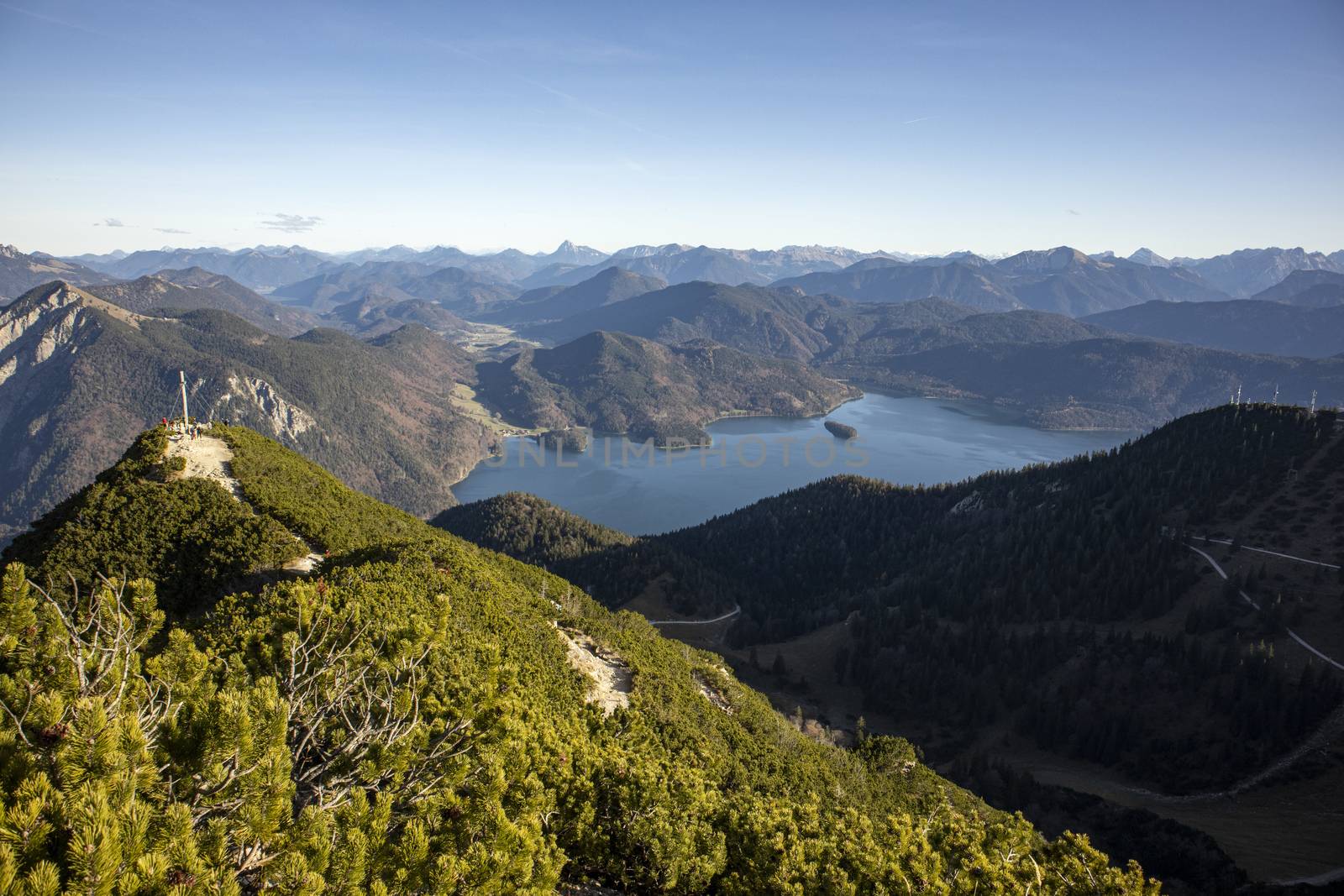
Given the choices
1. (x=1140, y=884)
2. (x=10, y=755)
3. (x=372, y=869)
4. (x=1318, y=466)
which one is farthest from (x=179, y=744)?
(x=1318, y=466)

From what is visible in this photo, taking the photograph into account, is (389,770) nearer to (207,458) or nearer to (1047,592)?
(207,458)

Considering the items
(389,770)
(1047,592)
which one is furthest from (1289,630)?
(389,770)

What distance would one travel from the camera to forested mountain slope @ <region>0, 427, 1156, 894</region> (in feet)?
25.1

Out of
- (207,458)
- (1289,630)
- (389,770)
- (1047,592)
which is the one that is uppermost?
(389,770)

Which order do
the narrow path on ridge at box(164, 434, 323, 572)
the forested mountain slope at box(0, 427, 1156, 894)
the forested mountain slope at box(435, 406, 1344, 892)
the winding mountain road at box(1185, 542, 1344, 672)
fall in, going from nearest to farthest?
the forested mountain slope at box(0, 427, 1156, 894)
the narrow path on ridge at box(164, 434, 323, 572)
the forested mountain slope at box(435, 406, 1344, 892)
the winding mountain road at box(1185, 542, 1344, 672)

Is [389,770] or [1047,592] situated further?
[1047,592]

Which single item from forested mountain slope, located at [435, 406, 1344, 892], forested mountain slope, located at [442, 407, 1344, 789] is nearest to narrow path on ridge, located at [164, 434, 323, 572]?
forested mountain slope, located at [435, 406, 1344, 892]

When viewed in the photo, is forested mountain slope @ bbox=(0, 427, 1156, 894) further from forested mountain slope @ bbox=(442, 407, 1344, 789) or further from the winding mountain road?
the winding mountain road

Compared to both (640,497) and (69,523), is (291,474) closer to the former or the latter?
(69,523)

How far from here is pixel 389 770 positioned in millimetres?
12148

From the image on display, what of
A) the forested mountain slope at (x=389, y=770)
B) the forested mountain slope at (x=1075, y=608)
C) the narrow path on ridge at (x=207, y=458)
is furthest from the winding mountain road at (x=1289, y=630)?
the narrow path on ridge at (x=207, y=458)

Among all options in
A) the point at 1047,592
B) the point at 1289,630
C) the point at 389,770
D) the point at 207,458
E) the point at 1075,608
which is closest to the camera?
the point at 389,770

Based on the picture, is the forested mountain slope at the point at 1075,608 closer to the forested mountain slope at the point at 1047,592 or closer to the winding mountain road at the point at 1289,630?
the forested mountain slope at the point at 1047,592

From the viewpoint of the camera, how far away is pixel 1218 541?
270 feet
